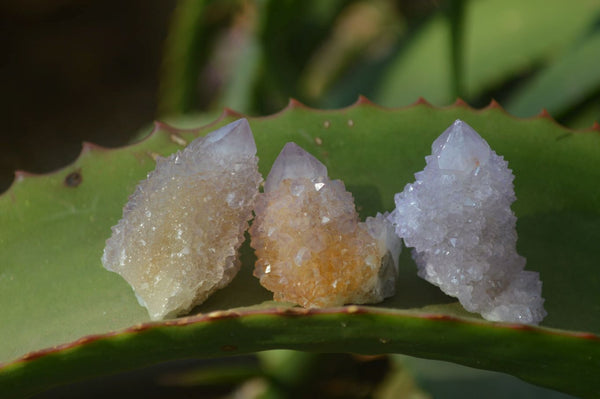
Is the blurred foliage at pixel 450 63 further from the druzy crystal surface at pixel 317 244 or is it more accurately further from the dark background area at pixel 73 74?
the dark background area at pixel 73 74

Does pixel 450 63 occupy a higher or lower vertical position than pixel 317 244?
higher

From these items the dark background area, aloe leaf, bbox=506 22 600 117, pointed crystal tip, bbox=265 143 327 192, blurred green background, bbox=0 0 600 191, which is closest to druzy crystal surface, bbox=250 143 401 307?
pointed crystal tip, bbox=265 143 327 192

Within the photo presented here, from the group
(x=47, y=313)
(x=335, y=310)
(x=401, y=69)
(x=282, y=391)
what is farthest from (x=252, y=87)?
(x=335, y=310)

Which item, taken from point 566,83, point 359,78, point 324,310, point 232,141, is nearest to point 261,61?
point 359,78

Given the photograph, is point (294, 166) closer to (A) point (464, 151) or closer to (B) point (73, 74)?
(A) point (464, 151)

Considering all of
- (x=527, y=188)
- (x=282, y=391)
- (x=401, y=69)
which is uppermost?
(x=401, y=69)

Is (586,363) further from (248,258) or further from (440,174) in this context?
(248,258)
